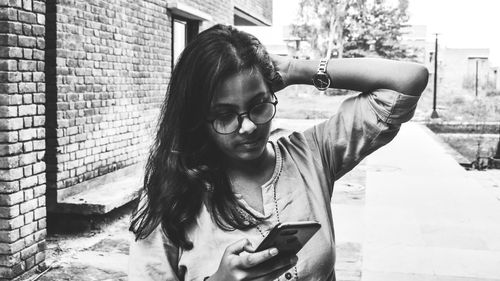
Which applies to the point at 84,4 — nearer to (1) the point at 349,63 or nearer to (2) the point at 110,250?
(2) the point at 110,250

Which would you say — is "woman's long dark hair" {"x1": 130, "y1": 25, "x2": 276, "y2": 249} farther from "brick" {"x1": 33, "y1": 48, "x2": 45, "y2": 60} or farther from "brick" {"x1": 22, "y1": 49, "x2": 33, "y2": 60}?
"brick" {"x1": 33, "y1": 48, "x2": 45, "y2": 60}

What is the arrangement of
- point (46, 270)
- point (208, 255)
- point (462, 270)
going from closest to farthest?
point (208, 255) < point (46, 270) < point (462, 270)

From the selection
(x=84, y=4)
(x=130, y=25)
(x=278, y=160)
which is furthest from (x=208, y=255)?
(x=130, y=25)

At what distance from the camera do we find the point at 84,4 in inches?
252

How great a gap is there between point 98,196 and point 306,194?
495 cm

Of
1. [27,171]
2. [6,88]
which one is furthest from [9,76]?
[27,171]

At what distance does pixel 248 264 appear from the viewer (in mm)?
1402

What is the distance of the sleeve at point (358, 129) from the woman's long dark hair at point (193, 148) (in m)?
0.26

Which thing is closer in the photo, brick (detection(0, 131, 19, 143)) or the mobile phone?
the mobile phone

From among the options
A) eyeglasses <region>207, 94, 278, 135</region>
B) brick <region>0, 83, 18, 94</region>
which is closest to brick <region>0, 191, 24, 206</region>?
brick <region>0, 83, 18, 94</region>

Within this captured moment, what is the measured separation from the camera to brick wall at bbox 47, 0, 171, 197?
5.95 meters

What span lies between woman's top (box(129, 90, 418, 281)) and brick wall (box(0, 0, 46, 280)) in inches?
127

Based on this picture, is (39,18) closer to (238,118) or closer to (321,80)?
(321,80)

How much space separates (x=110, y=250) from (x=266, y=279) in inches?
176
